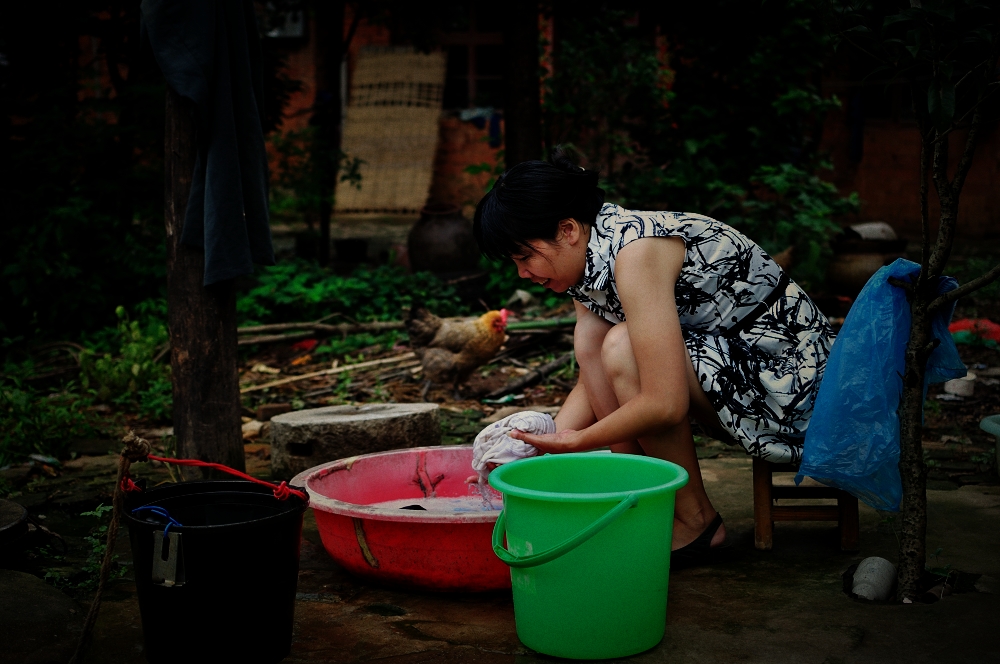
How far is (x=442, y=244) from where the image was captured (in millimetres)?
8492

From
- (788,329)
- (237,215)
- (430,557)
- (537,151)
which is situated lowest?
(430,557)

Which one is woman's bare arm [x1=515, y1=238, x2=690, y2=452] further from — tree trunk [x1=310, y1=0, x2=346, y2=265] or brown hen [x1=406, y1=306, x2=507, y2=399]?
tree trunk [x1=310, y1=0, x2=346, y2=265]

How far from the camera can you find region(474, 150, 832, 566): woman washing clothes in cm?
243

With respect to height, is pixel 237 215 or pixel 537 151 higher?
pixel 537 151

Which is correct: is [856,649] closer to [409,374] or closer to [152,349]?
[409,374]

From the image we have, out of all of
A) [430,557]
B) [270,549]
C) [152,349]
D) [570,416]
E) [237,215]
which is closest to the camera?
[270,549]

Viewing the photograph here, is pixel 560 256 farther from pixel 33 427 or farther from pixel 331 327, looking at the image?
pixel 331 327

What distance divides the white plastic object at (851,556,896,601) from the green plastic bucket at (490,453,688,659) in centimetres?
61

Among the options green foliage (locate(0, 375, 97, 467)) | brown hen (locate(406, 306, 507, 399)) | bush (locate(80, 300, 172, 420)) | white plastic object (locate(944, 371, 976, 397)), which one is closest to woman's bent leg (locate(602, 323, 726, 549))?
white plastic object (locate(944, 371, 976, 397))

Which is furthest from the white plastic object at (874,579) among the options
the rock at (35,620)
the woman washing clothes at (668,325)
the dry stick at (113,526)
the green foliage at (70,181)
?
the green foliage at (70,181)

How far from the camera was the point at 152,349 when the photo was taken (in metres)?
6.02

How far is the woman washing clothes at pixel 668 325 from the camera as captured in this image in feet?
7.98

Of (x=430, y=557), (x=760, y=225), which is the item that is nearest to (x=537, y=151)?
(x=760, y=225)

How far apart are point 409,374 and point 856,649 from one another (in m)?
4.23
